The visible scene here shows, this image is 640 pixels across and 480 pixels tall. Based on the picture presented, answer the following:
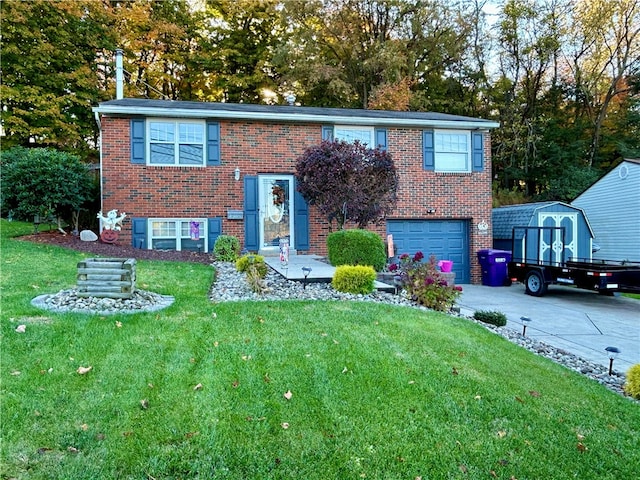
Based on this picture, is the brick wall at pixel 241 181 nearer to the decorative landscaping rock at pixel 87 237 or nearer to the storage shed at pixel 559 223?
the decorative landscaping rock at pixel 87 237

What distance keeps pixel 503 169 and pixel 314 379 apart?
2218cm

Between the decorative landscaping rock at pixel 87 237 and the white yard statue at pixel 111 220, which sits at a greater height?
the white yard statue at pixel 111 220

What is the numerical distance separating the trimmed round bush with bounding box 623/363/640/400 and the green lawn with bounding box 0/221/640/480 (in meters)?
0.25

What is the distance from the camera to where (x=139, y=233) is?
35.9 ft

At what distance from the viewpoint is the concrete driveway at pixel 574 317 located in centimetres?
592

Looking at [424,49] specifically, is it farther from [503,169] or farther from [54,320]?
[54,320]

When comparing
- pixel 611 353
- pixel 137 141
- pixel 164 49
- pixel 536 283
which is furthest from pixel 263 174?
pixel 164 49

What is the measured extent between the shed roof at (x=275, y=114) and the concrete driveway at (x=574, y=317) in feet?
16.8

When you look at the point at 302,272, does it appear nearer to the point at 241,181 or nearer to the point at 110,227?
the point at 241,181

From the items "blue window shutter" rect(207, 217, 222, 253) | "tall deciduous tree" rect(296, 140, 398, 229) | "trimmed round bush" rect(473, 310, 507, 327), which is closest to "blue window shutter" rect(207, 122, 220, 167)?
"blue window shutter" rect(207, 217, 222, 253)

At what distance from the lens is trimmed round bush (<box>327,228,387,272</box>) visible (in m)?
8.09

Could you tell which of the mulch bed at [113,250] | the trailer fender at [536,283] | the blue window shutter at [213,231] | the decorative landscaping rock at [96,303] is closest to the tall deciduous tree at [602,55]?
the trailer fender at [536,283]

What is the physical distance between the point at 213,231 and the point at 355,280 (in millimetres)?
5961

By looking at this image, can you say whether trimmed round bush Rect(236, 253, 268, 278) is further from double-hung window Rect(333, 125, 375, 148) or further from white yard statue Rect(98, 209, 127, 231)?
double-hung window Rect(333, 125, 375, 148)
